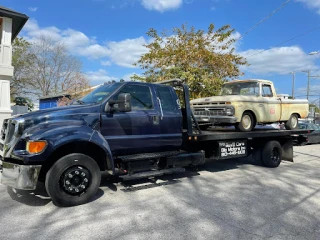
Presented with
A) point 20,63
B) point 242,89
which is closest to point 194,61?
point 242,89

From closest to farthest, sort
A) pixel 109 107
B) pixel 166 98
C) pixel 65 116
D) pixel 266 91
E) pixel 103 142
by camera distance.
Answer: pixel 65 116 → pixel 103 142 → pixel 109 107 → pixel 166 98 → pixel 266 91

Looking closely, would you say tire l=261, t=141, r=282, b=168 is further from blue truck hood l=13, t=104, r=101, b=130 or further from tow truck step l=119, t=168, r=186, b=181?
blue truck hood l=13, t=104, r=101, b=130

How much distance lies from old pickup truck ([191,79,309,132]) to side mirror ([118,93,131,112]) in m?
3.37

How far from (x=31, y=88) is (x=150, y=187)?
111ft

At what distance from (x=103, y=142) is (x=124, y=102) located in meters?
0.80

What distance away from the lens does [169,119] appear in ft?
19.7

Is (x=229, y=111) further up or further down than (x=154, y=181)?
further up

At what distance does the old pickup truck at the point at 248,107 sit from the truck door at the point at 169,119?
1.89 metres

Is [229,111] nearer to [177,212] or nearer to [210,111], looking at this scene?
[210,111]

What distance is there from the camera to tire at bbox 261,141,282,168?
8039mm

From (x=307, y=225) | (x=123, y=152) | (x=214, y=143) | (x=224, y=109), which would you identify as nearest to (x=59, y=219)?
(x=123, y=152)

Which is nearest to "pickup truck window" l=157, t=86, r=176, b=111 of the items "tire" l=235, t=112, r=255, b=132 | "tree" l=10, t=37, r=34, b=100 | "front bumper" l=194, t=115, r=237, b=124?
"front bumper" l=194, t=115, r=237, b=124

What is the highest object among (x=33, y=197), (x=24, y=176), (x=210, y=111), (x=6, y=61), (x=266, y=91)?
(x=6, y=61)

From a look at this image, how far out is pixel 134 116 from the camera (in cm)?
545
